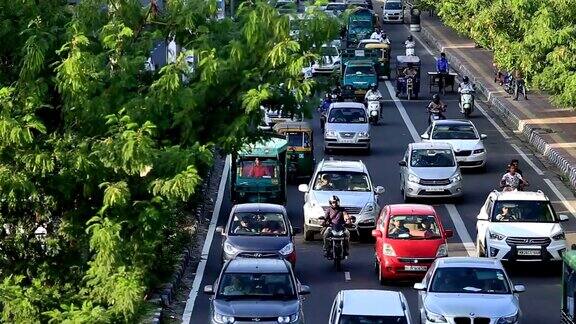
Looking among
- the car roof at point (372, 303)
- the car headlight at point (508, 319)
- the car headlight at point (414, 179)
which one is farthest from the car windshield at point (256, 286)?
the car headlight at point (414, 179)

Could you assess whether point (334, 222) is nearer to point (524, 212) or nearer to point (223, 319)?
point (524, 212)

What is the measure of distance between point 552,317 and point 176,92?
1315 centimetres

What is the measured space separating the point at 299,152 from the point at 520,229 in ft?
43.6

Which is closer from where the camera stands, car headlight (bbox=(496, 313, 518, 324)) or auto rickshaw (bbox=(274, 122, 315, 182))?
car headlight (bbox=(496, 313, 518, 324))

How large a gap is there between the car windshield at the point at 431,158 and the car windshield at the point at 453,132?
14.6 ft

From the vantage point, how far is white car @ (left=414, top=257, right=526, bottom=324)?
23.9 m

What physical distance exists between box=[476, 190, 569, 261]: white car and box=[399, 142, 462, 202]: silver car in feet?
23.9

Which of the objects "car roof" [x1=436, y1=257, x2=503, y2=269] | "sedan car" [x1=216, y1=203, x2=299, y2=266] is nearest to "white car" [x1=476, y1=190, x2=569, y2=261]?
"sedan car" [x1=216, y1=203, x2=299, y2=266]

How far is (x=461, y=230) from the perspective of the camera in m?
36.4

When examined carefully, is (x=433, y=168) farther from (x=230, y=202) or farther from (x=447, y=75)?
(x=447, y=75)

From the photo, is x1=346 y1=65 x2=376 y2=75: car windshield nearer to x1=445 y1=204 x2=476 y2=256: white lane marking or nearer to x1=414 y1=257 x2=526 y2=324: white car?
x1=445 y1=204 x2=476 y2=256: white lane marking

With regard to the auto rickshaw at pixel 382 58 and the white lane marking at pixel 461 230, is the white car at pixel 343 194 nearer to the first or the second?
the white lane marking at pixel 461 230

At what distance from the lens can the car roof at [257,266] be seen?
25.1m

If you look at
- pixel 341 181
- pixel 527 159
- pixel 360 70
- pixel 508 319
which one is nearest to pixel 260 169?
pixel 341 181
